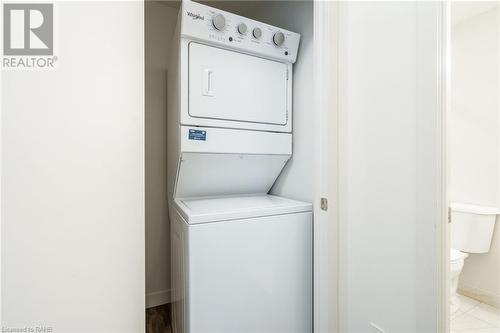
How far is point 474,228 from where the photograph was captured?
7.56 feet

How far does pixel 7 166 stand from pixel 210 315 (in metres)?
1.07

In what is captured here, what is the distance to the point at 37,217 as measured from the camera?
0.76 m

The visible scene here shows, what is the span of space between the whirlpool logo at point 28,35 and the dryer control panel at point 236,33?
2.49 feet

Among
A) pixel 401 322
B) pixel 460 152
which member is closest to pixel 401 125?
pixel 401 322

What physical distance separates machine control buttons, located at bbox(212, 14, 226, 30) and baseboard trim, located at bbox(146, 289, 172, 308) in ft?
7.19

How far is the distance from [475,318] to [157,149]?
3.07m

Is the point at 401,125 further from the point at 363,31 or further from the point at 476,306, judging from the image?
the point at 476,306

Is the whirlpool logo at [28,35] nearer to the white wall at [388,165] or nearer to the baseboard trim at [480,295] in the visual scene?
the white wall at [388,165]

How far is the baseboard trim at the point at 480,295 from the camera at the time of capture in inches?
88.8

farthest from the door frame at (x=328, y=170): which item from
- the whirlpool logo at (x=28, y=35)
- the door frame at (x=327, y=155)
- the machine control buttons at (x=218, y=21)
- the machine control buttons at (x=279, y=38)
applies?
the whirlpool logo at (x=28, y=35)

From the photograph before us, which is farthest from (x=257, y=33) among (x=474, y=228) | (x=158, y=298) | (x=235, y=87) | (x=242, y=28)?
(x=474, y=228)

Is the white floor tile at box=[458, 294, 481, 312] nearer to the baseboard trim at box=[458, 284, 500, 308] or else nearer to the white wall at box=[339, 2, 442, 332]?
the baseboard trim at box=[458, 284, 500, 308]

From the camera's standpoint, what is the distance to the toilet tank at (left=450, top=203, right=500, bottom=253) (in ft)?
7.42

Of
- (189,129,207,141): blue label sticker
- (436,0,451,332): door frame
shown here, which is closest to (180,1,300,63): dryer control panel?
(189,129,207,141): blue label sticker
